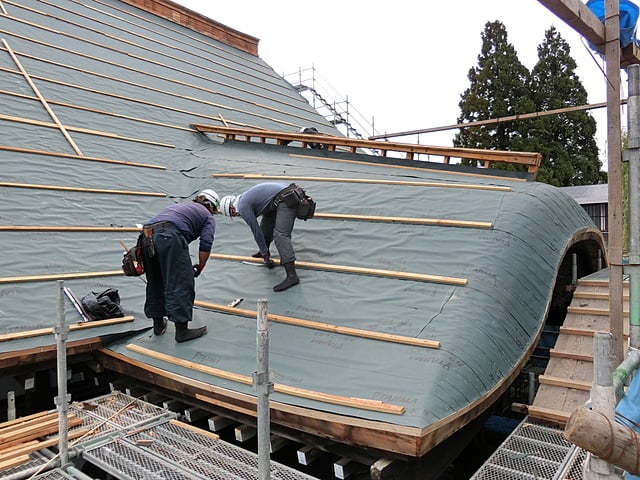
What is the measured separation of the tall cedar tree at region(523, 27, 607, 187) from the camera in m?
20.0

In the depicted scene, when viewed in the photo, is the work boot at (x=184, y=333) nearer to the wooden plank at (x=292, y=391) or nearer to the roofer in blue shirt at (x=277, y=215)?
the wooden plank at (x=292, y=391)

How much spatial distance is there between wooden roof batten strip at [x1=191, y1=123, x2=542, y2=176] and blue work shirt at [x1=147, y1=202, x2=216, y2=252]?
9.29 feet

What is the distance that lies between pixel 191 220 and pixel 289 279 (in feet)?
3.13

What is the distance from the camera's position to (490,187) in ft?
14.5

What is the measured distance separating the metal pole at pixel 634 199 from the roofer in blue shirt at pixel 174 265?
9.69 ft

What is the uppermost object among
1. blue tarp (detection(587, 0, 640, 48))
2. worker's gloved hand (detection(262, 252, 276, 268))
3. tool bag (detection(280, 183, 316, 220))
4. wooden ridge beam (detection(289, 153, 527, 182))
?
blue tarp (detection(587, 0, 640, 48))

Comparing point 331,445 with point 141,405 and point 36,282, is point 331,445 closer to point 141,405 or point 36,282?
point 141,405

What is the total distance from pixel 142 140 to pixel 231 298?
3.73 meters

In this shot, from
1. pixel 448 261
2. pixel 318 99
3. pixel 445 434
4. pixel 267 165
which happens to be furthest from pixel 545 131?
pixel 445 434

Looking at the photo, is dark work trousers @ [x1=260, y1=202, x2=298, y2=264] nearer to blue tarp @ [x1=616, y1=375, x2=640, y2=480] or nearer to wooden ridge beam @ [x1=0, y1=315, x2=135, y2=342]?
wooden ridge beam @ [x1=0, y1=315, x2=135, y2=342]

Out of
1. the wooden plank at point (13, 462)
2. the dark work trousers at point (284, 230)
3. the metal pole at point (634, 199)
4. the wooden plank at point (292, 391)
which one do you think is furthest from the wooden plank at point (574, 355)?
the wooden plank at point (13, 462)

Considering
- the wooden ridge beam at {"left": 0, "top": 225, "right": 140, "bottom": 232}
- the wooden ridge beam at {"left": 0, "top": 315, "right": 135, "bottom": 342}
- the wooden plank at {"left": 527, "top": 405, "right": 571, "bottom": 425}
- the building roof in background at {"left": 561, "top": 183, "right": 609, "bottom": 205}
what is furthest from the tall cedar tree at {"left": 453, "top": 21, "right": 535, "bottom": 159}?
the wooden ridge beam at {"left": 0, "top": 315, "right": 135, "bottom": 342}

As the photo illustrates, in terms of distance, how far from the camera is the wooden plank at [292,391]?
7.99 feet

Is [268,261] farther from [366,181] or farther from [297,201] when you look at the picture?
[366,181]
